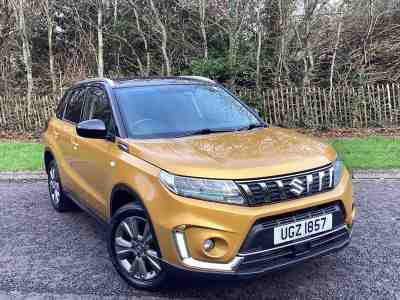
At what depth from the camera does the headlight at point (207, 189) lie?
2893 millimetres

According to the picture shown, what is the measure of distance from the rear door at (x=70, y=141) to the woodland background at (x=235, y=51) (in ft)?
23.2

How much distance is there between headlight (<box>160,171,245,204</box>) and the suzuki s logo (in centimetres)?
40

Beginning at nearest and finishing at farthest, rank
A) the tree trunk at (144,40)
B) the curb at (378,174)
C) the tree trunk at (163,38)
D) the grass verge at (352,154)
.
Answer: the curb at (378,174) < the grass verge at (352,154) < the tree trunk at (163,38) < the tree trunk at (144,40)

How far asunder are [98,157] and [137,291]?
4.36 ft

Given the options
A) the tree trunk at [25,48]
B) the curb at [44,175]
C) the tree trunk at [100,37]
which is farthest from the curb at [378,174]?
the tree trunk at [25,48]

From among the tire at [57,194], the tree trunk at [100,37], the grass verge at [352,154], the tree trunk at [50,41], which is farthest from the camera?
the tree trunk at [50,41]

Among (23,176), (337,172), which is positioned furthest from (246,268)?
(23,176)

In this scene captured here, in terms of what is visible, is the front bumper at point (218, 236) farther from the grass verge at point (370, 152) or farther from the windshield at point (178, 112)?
the grass verge at point (370, 152)

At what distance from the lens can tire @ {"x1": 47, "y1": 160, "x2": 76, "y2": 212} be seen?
5.54m

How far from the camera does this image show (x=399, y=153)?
316 inches

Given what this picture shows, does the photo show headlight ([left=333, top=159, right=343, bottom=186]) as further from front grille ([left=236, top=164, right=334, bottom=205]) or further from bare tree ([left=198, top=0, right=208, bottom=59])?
bare tree ([left=198, top=0, right=208, bottom=59])

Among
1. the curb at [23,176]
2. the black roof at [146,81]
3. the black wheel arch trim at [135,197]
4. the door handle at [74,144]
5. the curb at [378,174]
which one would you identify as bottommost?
the curb at [378,174]

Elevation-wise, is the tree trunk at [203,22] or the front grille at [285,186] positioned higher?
the tree trunk at [203,22]

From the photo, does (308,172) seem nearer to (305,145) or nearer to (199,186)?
Answer: (305,145)
